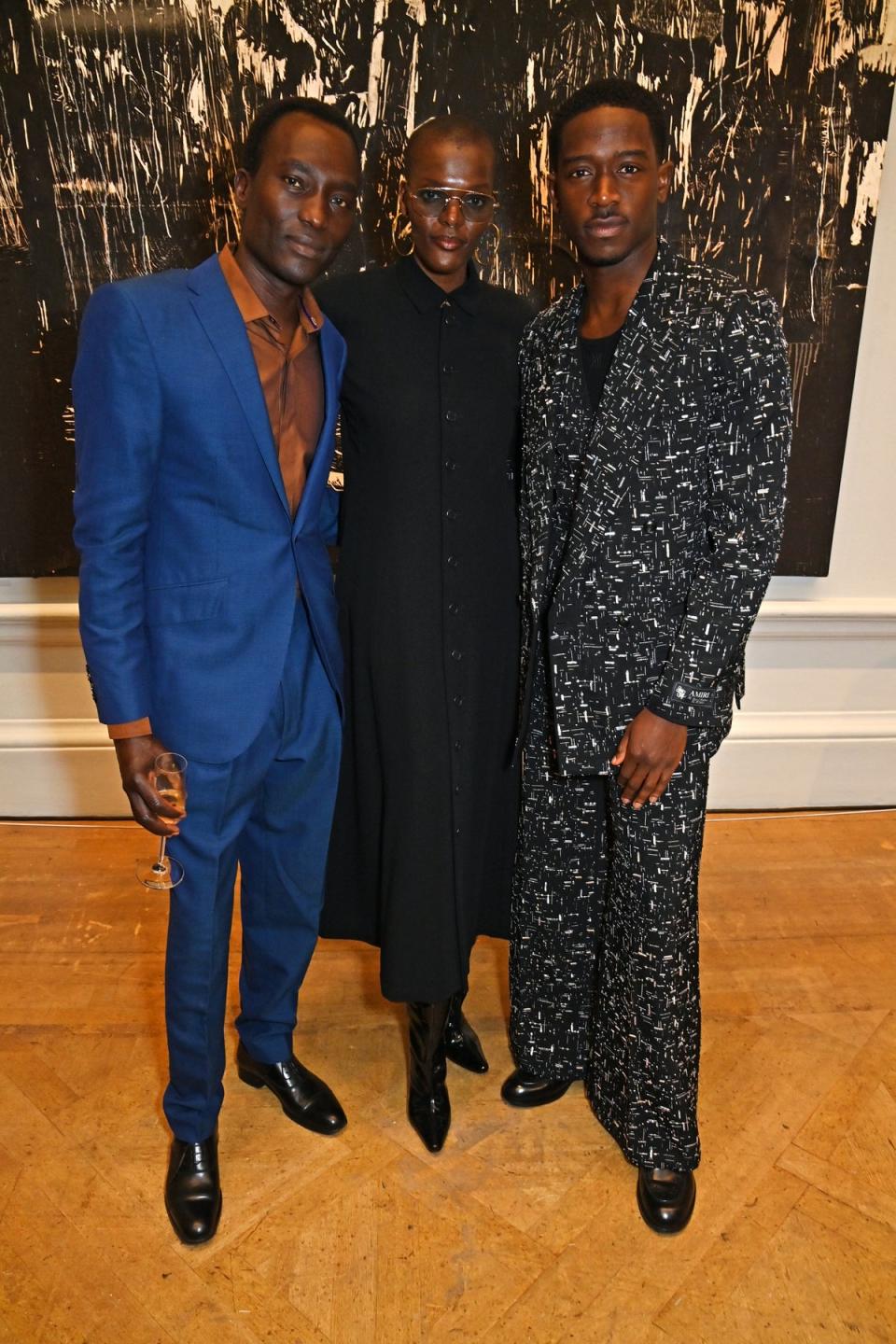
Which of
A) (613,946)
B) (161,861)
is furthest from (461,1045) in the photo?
(161,861)

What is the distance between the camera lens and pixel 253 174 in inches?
61.5

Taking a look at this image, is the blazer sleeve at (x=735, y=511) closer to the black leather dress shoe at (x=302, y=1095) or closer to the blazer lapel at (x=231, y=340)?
the blazer lapel at (x=231, y=340)

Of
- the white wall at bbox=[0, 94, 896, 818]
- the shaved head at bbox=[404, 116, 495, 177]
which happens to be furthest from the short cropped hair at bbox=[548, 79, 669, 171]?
the white wall at bbox=[0, 94, 896, 818]

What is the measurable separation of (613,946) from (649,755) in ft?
1.53

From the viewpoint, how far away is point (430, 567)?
174 cm

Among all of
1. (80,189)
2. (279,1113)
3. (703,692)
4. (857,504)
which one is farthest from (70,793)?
(857,504)

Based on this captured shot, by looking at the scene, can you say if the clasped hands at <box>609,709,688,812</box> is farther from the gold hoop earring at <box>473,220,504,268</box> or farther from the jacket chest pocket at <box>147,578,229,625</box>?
the gold hoop earring at <box>473,220,504,268</box>

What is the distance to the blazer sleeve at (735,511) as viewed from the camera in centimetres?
145

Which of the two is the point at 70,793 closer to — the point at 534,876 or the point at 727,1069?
the point at 534,876

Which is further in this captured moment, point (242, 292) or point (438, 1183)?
point (438, 1183)

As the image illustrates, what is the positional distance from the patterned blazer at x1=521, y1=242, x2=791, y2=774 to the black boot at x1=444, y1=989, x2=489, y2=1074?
2.73 ft

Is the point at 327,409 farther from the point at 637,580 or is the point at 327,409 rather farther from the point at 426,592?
the point at 637,580

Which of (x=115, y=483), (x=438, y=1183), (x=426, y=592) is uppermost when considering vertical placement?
(x=115, y=483)

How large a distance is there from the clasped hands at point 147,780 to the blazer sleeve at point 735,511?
807 mm
